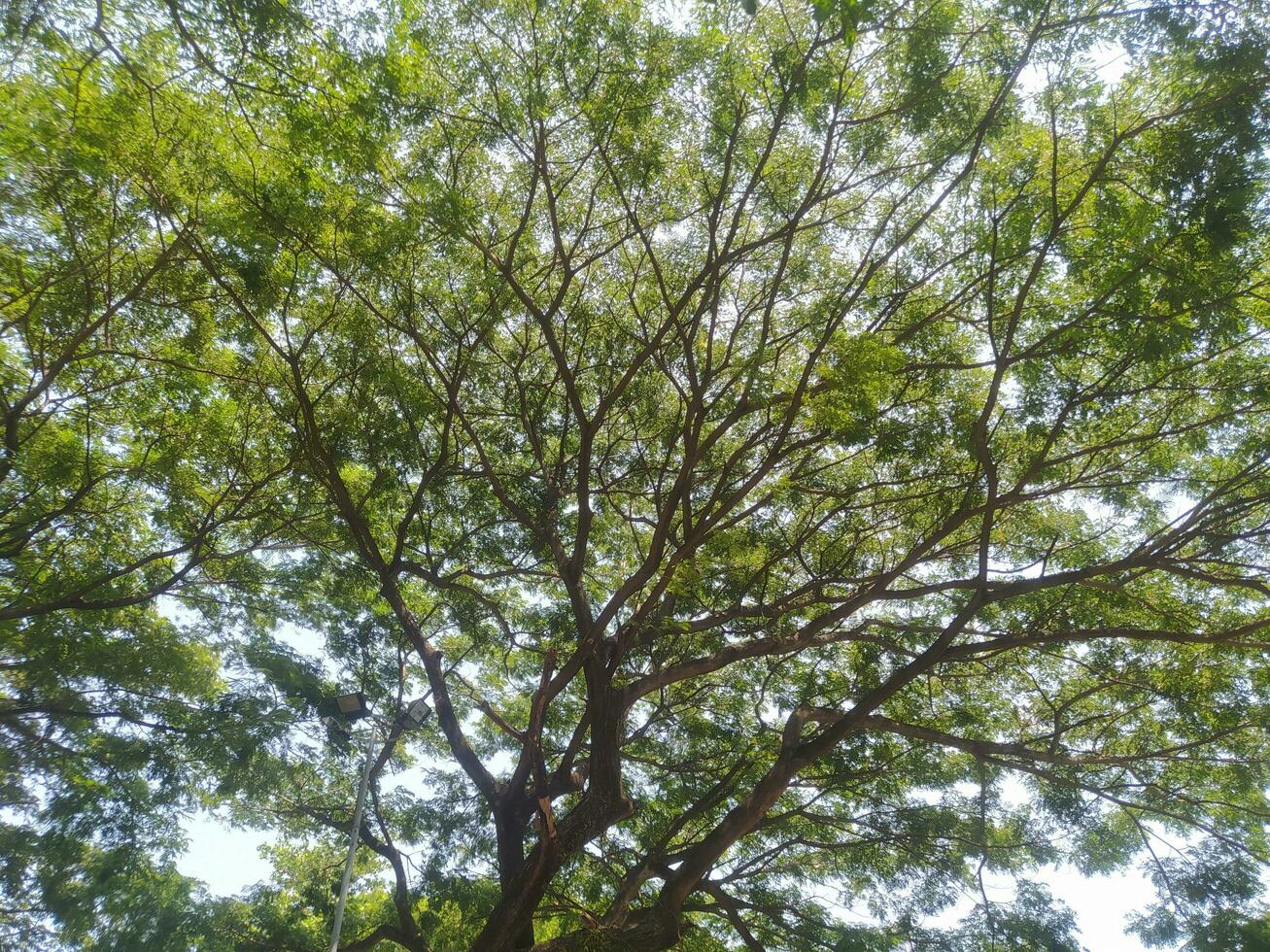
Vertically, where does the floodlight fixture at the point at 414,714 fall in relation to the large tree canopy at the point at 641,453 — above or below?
below

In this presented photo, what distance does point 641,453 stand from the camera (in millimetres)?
8484

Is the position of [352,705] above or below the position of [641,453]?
below

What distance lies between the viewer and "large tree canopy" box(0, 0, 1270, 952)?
550cm

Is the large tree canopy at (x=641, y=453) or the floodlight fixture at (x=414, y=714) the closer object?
the large tree canopy at (x=641, y=453)

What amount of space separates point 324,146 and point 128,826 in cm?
660

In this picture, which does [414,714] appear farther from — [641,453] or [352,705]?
[641,453]

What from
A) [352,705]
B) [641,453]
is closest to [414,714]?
[352,705]

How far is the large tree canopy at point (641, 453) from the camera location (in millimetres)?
5500

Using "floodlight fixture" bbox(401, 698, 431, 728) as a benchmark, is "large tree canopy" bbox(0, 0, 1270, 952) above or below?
above

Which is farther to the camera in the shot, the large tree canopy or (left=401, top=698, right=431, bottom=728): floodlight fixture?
(left=401, top=698, right=431, bottom=728): floodlight fixture

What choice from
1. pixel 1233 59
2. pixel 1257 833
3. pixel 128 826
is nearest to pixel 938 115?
pixel 1233 59

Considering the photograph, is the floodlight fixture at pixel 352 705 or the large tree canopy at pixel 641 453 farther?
the floodlight fixture at pixel 352 705

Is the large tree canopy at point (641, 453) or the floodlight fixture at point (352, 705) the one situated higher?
the large tree canopy at point (641, 453)

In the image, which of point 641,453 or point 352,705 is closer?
point 352,705
